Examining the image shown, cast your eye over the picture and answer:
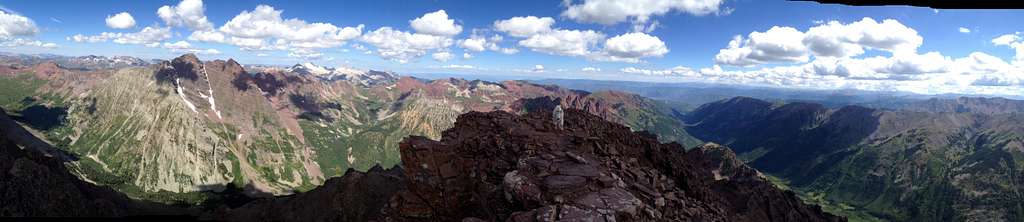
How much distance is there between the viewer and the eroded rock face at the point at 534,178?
35.5 meters

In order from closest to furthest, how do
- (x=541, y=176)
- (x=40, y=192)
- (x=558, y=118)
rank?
(x=541, y=176) → (x=558, y=118) → (x=40, y=192)

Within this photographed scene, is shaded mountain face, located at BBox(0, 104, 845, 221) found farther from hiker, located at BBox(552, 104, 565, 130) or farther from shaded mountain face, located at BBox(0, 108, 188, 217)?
shaded mountain face, located at BBox(0, 108, 188, 217)

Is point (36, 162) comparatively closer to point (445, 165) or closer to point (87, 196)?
point (87, 196)

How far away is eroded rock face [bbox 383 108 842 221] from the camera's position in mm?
35469

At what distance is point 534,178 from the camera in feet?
132

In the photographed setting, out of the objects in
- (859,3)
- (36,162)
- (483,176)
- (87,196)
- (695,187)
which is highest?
(859,3)

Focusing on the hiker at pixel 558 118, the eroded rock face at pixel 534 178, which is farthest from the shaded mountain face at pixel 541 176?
the hiker at pixel 558 118

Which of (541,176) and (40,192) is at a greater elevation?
(541,176)

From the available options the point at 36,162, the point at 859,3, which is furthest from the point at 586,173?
the point at 36,162

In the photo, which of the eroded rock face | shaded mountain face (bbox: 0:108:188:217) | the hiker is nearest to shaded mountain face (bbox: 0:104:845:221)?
the eroded rock face

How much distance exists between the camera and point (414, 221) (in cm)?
4738

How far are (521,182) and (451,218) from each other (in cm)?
1037

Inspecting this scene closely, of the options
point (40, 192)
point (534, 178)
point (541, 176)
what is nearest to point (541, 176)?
point (541, 176)

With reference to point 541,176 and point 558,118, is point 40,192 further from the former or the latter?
point 541,176
